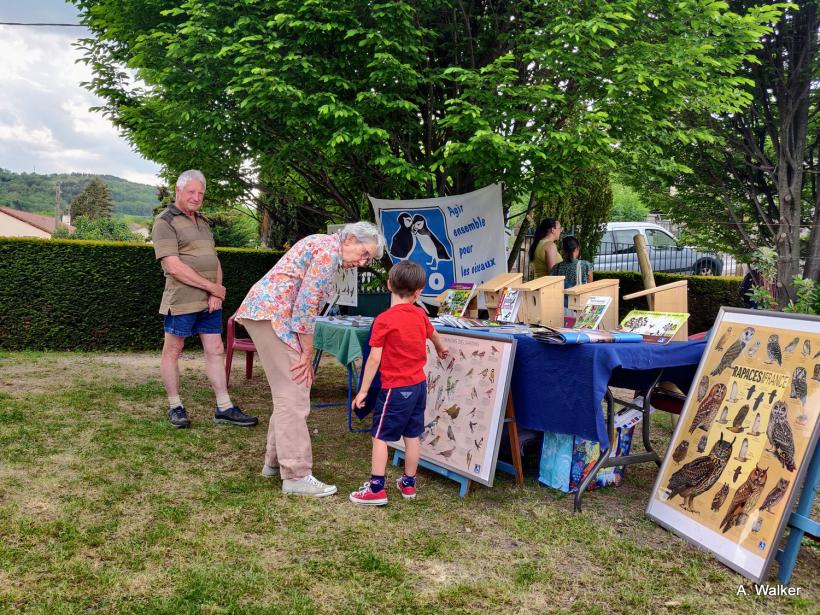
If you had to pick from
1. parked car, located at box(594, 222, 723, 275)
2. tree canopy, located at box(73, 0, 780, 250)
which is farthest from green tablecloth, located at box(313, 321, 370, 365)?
parked car, located at box(594, 222, 723, 275)

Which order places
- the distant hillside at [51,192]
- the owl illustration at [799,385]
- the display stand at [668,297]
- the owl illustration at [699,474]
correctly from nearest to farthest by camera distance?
the owl illustration at [799,385], the owl illustration at [699,474], the display stand at [668,297], the distant hillside at [51,192]

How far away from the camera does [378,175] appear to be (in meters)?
7.73

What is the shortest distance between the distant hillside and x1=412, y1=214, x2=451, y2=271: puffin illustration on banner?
85.7 m

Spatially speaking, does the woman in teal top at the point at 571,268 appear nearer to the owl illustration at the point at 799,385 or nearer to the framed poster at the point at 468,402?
the framed poster at the point at 468,402

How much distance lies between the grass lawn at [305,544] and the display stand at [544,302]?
3.68 ft

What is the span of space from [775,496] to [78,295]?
9.09m

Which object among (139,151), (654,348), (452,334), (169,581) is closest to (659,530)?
(654,348)

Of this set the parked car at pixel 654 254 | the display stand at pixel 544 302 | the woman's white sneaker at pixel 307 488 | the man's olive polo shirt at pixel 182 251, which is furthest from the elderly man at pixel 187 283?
the parked car at pixel 654 254

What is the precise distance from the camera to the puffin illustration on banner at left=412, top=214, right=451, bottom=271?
680 centimetres

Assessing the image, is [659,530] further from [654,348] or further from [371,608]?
[371,608]

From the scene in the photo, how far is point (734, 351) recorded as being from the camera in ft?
10.6

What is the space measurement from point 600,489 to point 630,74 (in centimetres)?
358

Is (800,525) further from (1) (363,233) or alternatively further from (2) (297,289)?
(2) (297,289)

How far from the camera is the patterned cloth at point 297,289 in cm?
347
